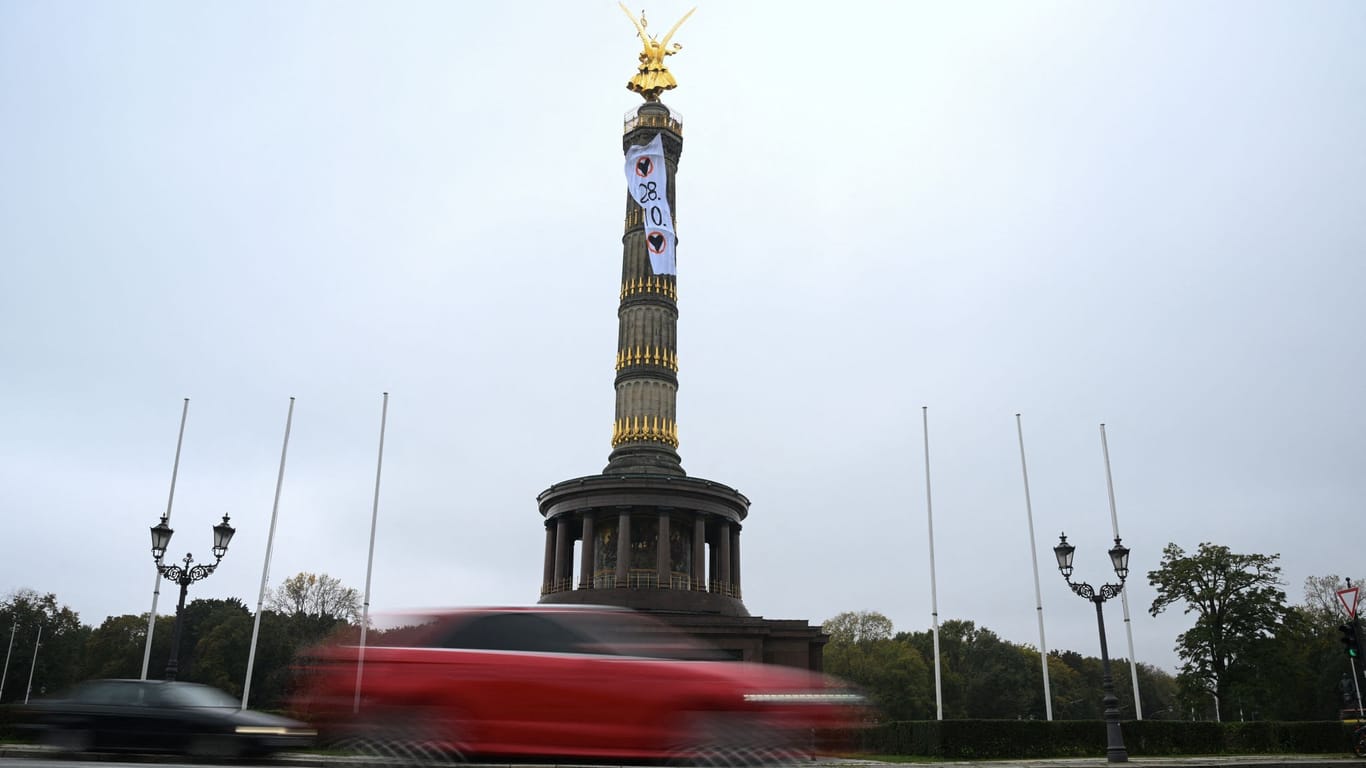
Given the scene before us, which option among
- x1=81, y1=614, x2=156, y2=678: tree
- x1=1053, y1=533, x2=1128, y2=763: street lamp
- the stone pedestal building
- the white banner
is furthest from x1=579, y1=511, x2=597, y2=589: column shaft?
x1=81, y1=614, x2=156, y2=678: tree

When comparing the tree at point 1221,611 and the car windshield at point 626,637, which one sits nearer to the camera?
the car windshield at point 626,637

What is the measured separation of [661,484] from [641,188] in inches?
583

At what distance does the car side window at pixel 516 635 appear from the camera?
9461mm

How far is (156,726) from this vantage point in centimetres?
1224

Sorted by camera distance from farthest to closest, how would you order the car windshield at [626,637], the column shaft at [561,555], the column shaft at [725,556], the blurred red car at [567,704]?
the column shaft at [561,555] → the column shaft at [725,556] → the car windshield at [626,637] → the blurred red car at [567,704]

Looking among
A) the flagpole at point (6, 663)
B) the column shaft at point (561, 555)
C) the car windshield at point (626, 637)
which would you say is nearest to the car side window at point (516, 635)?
the car windshield at point (626, 637)

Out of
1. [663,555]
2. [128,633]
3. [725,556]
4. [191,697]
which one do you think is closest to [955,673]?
[725,556]

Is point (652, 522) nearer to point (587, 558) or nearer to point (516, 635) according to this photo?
point (587, 558)

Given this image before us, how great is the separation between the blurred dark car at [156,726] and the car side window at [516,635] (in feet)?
12.6

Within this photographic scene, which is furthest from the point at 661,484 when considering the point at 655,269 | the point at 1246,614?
the point at 1246,614

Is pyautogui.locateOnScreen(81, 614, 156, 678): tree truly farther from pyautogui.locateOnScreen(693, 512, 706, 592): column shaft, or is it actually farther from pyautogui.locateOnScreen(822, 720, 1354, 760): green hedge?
pyautogui.locateOnScreen(822, 720, 1354, 760): green hedge

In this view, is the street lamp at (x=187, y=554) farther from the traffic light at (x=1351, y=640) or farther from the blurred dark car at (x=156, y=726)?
the traffic light at (x=1351, y=640)

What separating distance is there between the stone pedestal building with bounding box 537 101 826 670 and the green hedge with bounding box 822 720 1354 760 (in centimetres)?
723

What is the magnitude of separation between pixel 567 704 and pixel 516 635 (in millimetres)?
879
